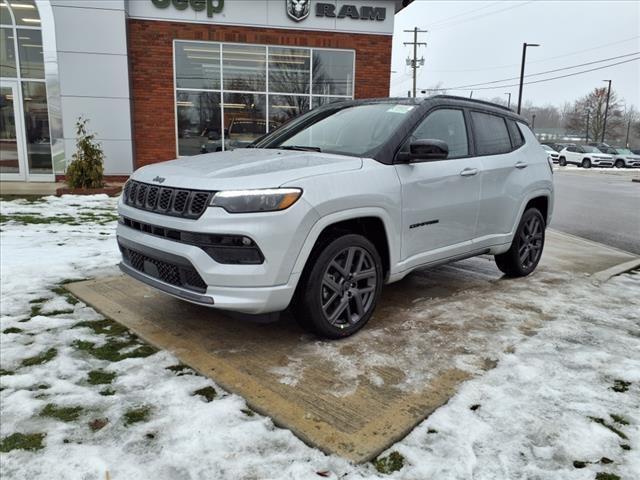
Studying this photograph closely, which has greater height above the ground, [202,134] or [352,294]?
[202,134]

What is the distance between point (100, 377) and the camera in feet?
10.7

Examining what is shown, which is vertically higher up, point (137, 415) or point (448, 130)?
point (448, 130)

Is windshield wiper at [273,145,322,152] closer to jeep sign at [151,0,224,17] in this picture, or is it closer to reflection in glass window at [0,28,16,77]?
jeep sign at [151,0,224,17]

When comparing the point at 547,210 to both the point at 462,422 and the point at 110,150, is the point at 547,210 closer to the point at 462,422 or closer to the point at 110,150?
the point at 462,422

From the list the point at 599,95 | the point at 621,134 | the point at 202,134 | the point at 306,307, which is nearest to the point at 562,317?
the point at 306,307

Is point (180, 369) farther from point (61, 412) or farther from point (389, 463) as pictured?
point (389, 463)

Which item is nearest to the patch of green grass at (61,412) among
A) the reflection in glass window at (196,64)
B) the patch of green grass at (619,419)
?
the patch of green grass at (619,419)

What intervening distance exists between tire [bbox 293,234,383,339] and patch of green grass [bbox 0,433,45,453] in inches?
66.8

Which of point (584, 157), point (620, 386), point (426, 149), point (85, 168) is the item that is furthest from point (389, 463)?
point (584, 157)

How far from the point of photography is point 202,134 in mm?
14828

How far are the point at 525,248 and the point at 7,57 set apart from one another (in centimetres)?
1352

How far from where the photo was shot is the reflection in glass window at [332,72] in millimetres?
15047

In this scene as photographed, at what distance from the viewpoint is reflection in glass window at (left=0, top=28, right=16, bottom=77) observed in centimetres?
1327

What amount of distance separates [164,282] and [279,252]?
35.2 inches
